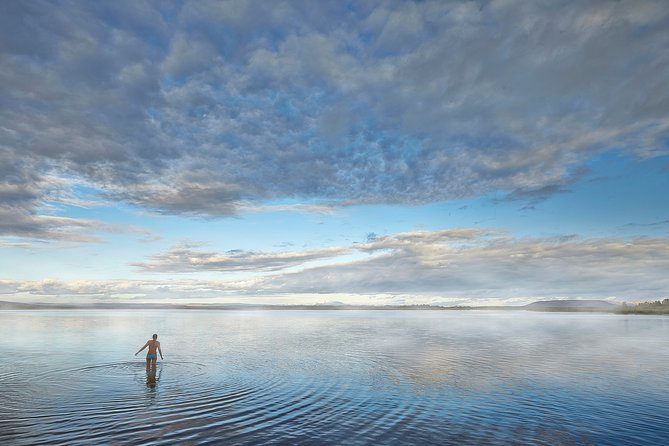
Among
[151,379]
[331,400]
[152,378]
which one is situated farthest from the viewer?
[152,378]

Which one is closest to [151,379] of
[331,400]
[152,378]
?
[152,378]

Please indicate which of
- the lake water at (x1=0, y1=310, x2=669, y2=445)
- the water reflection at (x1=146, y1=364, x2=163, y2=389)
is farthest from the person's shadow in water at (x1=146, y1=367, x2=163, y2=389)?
the lake water at (x1=0, y1=310, x2=669, y2=445)

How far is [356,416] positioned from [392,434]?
4.30 m

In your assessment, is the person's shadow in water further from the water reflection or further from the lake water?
the lake water

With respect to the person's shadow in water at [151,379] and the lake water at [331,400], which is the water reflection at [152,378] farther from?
the lake water at [331,400]

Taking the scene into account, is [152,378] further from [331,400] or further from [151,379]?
[331,400]

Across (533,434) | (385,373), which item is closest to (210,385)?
(385,373)

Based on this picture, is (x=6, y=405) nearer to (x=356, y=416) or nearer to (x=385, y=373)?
(x=356, y=416)

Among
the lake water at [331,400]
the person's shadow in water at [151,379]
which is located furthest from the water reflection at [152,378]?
the lake water at [331,400]

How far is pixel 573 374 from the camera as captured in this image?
1811 inches

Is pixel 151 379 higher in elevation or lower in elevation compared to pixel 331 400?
higher

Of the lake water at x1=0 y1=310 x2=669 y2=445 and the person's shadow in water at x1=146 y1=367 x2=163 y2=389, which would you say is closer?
the lake water at x1=0 y1=310 x2=669 y2=445

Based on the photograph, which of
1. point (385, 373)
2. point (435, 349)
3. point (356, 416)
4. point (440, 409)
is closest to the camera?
point (356, 416)

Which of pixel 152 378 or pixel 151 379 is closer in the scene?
pixel 151 379
